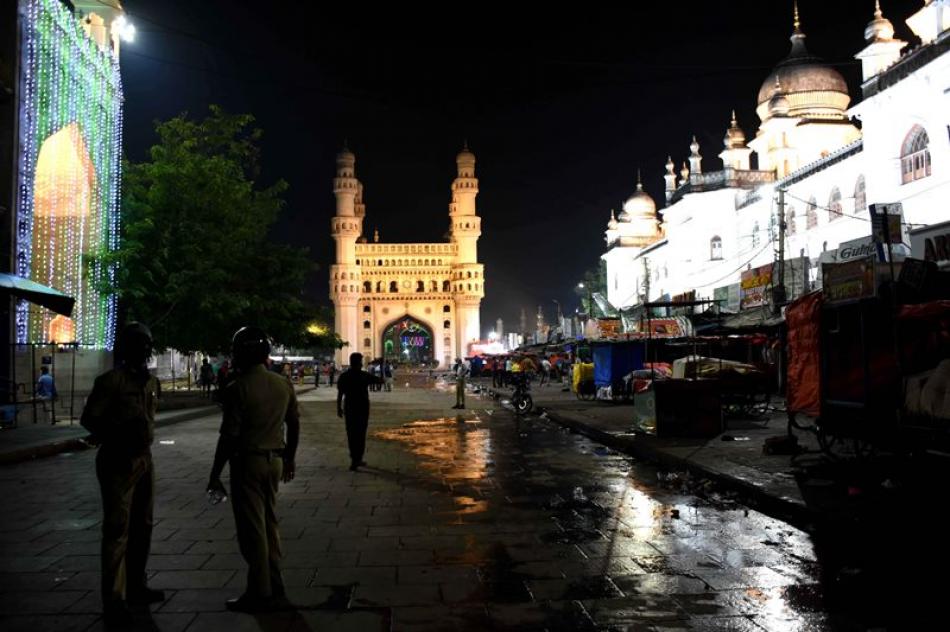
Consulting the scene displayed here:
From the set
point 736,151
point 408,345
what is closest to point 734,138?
point 736,151

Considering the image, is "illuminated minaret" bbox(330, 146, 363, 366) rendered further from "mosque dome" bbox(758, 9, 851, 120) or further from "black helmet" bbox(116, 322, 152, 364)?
"black helmet" bbox(116, 322, 152, 364)

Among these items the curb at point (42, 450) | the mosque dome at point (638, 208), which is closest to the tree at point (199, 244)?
the curb at point (42, 450)

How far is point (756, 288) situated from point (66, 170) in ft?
73.3

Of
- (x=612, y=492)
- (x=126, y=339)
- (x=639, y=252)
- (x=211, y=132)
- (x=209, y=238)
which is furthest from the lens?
(x=639, y=252)

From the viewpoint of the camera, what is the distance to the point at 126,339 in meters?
4.18

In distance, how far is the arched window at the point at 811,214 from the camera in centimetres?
2958

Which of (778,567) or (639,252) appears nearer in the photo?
(778,567)

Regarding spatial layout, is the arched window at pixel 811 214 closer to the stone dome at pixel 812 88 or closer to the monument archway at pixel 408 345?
the stone dome at pixel 812 88

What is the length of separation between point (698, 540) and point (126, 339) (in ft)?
14.0

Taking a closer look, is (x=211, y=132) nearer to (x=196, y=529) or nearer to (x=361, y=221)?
(x=196, y=529)

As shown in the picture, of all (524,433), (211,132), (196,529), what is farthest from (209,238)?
(196,529)

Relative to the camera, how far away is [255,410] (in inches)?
160

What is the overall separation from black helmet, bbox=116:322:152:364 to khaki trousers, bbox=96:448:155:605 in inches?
21.1

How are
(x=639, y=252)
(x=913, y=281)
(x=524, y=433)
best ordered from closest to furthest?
(x=913, y=281)
(x=524, y=433)
(x=639, y=252)
